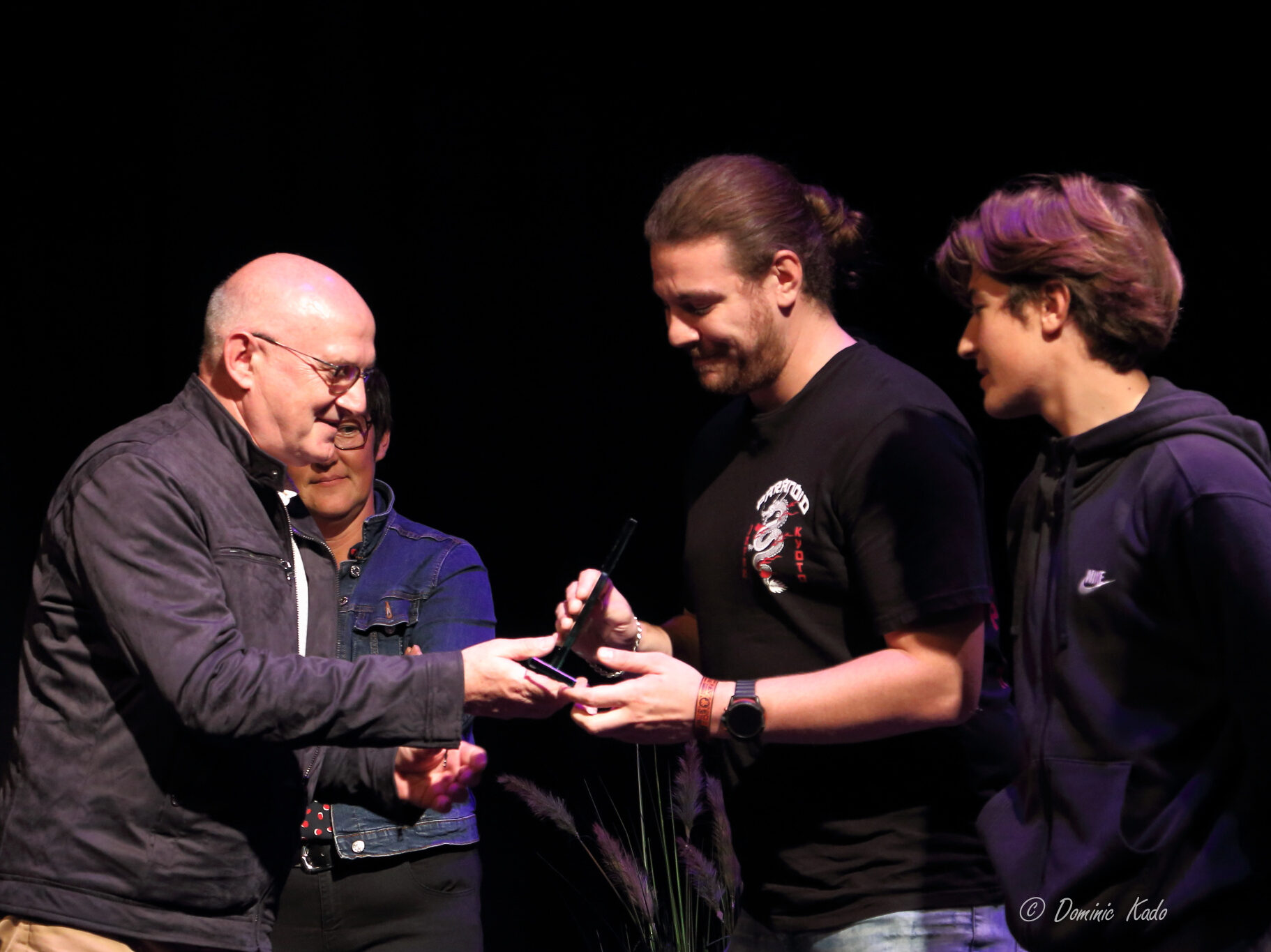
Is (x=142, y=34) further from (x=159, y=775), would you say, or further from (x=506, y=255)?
(x=159, y=775)

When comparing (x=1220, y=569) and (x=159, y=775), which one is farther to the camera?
(x=159, y=775)

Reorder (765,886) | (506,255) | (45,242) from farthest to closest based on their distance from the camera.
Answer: (506,255) < (45,242) < (765,886)

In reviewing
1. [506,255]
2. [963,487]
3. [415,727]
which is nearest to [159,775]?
[415,727]

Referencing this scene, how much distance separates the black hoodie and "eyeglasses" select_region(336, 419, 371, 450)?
4.94 feet

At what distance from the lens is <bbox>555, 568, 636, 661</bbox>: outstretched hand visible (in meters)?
1.94

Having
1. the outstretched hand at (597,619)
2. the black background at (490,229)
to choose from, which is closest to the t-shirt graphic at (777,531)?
the outstretched hand at (597,619)

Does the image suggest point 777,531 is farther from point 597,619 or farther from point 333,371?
point 333,371

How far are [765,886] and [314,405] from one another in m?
1.00

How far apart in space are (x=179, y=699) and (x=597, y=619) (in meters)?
0.70

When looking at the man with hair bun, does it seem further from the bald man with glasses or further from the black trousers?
the black trousers

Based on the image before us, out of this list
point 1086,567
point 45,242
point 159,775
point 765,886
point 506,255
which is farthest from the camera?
point 506,255

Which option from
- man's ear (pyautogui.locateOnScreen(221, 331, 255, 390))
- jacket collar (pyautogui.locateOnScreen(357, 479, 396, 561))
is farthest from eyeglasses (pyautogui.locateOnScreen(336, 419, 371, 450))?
man's ear (pyautogui.locateOnScreen(221, 331, 255, 390))

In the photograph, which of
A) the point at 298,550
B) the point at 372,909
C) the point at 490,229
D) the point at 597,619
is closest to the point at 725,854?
the point at 372,909

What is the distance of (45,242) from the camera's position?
11.4 ft
